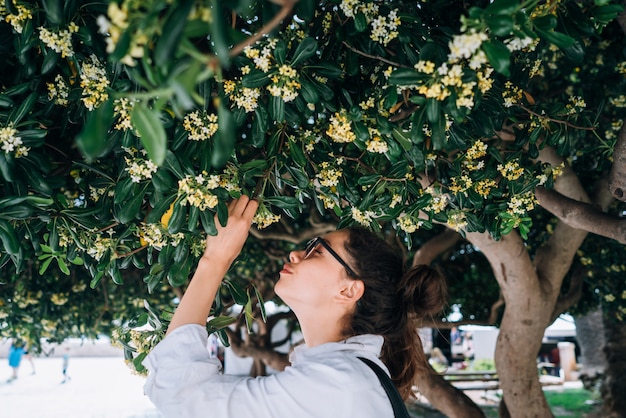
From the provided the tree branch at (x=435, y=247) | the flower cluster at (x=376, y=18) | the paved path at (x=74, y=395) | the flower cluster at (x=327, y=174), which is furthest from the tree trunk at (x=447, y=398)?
the paved path at (x=74, y=395)

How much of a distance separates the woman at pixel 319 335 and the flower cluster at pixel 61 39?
2.23 ft

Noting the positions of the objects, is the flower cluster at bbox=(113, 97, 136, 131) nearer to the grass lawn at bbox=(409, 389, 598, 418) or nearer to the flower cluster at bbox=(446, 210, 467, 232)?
the flower cluster at bbox=(446, 210, 467, 232)

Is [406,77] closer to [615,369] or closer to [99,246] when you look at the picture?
[99,246]

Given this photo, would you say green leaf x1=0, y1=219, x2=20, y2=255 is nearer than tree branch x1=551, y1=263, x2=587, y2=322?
Yes

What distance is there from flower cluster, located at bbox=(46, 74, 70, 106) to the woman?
0.67 m

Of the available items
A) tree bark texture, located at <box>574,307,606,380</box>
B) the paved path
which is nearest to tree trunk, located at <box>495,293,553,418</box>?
tree bark texture, located at <box>574,307,606,380</box>

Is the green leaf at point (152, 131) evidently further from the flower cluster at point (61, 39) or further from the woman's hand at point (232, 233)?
the flower cluster at point (61, 39)

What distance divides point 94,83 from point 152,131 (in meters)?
0.93

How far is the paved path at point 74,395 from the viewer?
29.6ft

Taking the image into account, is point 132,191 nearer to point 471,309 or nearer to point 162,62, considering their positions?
point 162,62

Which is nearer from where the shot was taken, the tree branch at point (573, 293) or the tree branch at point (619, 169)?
the tree branch at point (619, 169)

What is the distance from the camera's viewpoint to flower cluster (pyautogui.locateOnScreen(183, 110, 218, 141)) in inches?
63.8

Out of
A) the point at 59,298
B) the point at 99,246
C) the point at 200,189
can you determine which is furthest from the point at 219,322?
the point at 59,298

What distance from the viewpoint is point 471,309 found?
585cm
